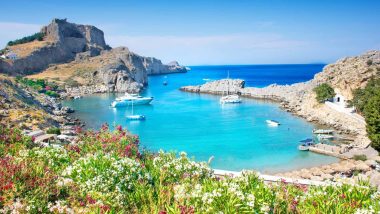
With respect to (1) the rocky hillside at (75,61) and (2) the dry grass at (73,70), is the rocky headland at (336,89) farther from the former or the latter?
(2) the dry grass at (73,70)

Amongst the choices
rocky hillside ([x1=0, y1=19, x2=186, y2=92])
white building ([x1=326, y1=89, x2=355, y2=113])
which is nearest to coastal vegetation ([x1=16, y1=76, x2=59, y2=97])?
rocky hillside ([x1=0, y1=19, x2=186, y2=92])

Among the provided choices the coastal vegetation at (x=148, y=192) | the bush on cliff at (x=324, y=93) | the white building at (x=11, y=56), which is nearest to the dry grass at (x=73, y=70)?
the white building at (x=11, y=56)

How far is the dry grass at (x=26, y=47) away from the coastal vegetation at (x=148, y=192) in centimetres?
11949

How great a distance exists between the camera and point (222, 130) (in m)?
49.1

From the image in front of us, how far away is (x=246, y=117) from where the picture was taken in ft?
194

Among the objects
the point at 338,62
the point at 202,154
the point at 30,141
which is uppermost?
the point at 338,62

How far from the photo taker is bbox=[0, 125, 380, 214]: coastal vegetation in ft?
23.3

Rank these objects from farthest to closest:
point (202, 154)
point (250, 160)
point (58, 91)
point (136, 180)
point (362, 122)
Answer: point (58, 91)
point (362, 122)
point (202, 154)
point (250, 160)
point (136, 180)

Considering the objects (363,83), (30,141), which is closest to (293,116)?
(363,83)

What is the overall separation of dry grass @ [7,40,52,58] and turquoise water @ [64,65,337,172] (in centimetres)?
5364

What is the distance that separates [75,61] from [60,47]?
1066 cm

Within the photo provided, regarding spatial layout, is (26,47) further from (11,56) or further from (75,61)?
(75,61)

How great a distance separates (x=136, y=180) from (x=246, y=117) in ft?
166

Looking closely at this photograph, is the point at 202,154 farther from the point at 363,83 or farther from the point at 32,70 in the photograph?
the point at 32,70
